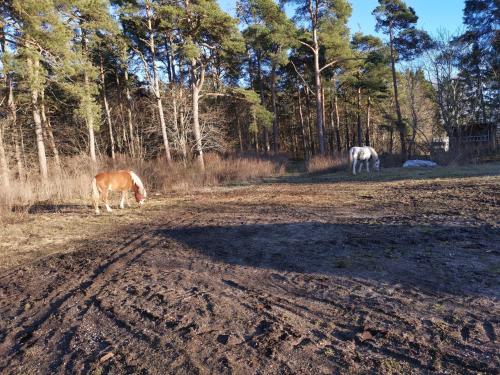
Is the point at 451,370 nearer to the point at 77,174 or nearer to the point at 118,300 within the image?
the point at 118,300

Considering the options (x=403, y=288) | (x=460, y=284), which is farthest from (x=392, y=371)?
(x=460, y=284)

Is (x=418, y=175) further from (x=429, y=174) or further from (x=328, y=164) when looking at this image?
(x=328, y=164)

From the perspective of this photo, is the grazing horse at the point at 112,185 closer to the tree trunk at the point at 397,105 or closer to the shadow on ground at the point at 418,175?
the shadow on ground at the point at 418,175

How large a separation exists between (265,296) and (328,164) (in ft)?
57.6

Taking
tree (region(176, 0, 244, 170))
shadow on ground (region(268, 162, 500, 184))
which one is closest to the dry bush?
shadow on ground (region(268, 162, 500, 184))

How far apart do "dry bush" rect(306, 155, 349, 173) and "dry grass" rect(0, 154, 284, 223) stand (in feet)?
6.52

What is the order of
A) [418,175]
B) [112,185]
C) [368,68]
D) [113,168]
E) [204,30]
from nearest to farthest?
[112,185], [418,175], [113,168], [204,30], [368,68]

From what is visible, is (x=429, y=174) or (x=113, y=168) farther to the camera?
(x=113, y=168)

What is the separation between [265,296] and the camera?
12.1ft

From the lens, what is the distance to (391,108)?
3997 cm

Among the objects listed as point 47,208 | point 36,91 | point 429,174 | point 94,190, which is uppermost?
point 36,91

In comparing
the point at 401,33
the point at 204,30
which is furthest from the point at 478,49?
the point at 204,30

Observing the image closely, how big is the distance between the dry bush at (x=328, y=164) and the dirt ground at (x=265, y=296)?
12.8 metres

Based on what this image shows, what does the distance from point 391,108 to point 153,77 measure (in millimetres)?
28092
